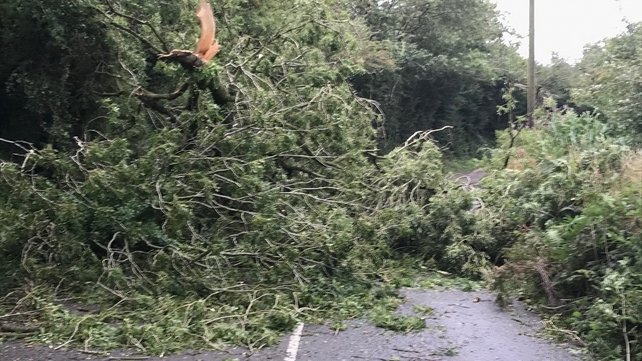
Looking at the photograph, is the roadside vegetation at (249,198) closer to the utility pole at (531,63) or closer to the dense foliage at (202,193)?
the dense foliage at (202,193)

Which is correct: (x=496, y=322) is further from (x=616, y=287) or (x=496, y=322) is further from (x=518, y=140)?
(x=518, y=140)

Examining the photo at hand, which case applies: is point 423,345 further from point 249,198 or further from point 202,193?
point 202,193

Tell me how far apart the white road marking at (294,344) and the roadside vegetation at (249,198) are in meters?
0.17

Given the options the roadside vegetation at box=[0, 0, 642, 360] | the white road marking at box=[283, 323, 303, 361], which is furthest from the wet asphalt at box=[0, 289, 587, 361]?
the roadside vegetation at box=[0, 0, 642, 360]

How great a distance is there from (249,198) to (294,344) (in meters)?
2.56

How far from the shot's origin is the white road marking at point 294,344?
5754 millimetres

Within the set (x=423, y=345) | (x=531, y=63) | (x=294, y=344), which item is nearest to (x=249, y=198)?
(x=294, y=344)

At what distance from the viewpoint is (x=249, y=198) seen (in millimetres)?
8234

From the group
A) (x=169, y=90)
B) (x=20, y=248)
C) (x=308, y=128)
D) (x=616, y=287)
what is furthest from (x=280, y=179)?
(x=616, y=287)

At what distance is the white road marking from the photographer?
5.75m

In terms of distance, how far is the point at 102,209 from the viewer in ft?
24.7

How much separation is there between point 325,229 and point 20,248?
3.50 meters

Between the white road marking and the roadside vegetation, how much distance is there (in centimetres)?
17

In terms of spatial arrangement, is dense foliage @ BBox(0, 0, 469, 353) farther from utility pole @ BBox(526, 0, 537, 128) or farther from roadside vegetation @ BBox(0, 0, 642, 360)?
utility pole @ BBox(526, 0, 537, 128)
